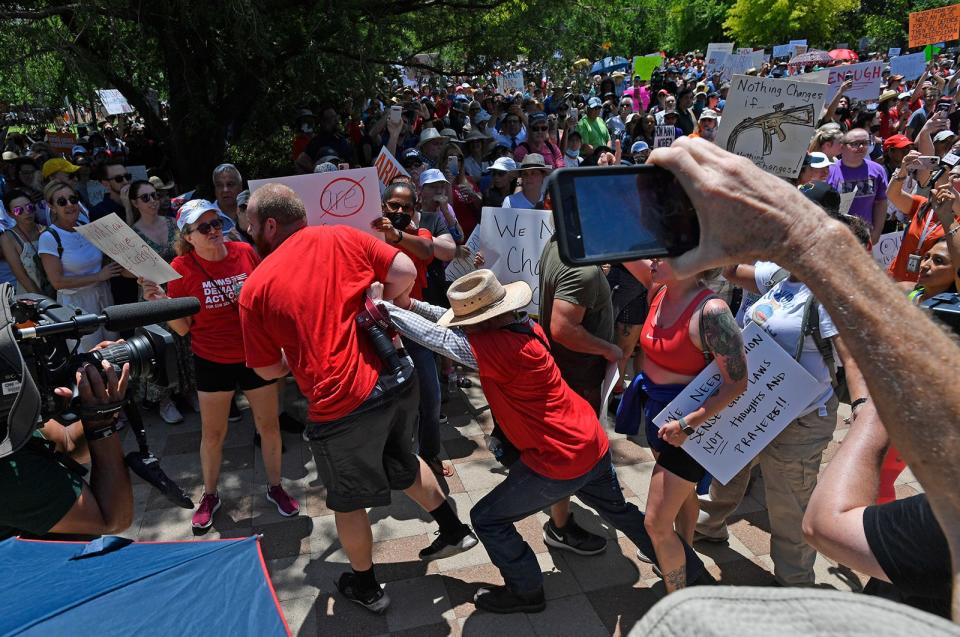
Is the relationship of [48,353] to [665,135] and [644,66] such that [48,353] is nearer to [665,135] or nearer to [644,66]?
[665,135]

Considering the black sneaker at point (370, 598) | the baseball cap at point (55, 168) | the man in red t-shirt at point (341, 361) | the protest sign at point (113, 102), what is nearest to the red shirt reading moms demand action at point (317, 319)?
the man in red t-shirt at point (341, 361)

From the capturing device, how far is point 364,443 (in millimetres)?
2934

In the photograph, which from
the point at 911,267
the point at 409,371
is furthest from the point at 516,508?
the point at 911,267

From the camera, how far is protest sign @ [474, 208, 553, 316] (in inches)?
188

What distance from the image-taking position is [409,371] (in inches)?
119

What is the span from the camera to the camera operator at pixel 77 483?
1.86 m

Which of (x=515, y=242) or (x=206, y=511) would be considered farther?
(x=515, y=242)

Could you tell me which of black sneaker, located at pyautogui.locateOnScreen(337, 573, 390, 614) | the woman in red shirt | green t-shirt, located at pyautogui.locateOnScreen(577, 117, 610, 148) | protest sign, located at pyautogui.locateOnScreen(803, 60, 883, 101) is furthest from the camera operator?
protest sign, located at pyautogui.locateOnScreen(803, 60, 883, 101)

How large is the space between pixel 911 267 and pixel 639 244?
4.11m

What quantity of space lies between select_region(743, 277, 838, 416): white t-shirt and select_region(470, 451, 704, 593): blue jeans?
94cm

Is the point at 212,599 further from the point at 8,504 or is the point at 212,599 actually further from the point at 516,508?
the point at 516,508

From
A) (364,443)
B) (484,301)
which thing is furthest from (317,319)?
(484,301)

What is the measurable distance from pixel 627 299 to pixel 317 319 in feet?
Result: 8.83

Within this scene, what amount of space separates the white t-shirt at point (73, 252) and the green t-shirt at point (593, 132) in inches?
320
